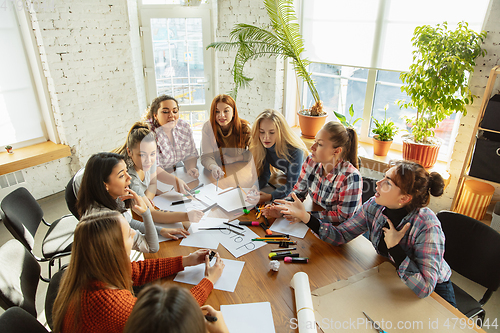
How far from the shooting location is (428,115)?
113 inches

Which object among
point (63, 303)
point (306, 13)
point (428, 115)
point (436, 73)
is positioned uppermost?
point (306, 13)

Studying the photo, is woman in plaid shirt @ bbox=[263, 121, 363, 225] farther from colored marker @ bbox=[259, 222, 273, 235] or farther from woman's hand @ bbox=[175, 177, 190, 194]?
woman's hand @ bbox=[175, 177, 190, 194]

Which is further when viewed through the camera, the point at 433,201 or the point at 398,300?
the point at 433,201

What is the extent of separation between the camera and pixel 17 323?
44.5 inches

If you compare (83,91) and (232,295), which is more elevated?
(83,91)

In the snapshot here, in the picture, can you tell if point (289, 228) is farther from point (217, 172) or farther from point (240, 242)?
point (217, 172)

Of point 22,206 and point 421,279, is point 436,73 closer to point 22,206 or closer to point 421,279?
point 421,279

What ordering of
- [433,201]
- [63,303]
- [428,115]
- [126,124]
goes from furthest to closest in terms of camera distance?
1. [126,124]
2. [433,201]
3. [428,115]
4. [63,303]

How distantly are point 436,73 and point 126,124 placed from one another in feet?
10.9

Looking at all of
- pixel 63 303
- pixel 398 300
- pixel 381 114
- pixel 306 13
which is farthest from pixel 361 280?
pixel 306 13

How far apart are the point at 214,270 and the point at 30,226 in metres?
1.46

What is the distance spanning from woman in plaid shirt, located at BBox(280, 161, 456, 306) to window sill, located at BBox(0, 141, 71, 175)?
3059 mm

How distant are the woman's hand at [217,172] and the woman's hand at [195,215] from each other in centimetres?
51

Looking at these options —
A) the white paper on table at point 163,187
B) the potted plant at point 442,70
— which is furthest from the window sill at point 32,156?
the potted plant at point 442,70
